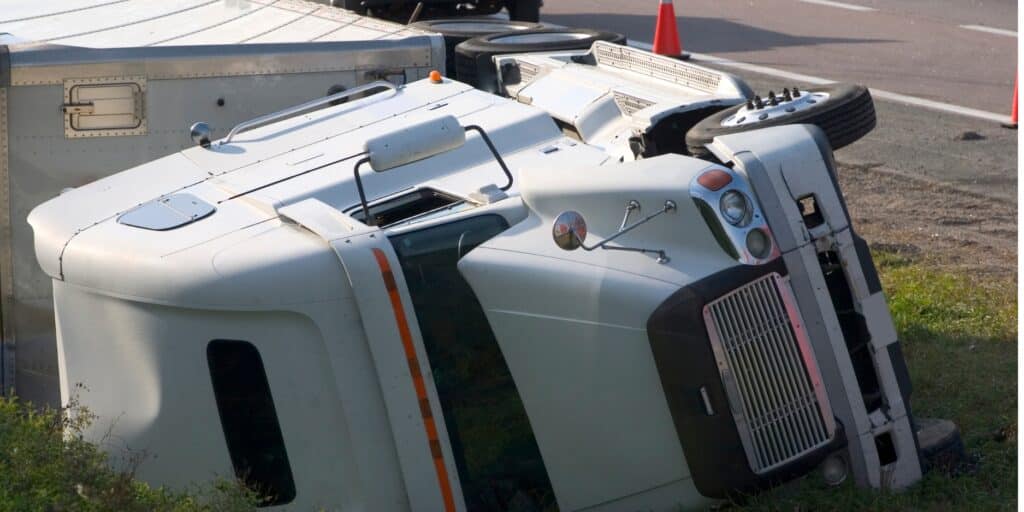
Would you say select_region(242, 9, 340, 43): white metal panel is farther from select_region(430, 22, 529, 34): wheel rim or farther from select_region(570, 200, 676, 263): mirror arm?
select_region(570, 200, 676, 263): mirror arm

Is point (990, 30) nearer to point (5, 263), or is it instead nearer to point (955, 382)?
point (955, 382)

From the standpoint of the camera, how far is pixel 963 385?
245 inches

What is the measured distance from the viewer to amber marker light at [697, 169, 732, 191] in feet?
14.1

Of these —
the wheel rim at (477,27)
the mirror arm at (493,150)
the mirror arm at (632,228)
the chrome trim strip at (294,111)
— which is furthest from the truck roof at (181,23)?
the mirror arm at (632,228)

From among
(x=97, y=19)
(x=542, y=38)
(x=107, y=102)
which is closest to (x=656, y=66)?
(x=542, y=38)

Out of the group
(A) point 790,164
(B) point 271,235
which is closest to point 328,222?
(B) point 271,235

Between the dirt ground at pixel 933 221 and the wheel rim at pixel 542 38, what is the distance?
2.53 m

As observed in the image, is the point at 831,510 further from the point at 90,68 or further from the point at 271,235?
the point at 90,68

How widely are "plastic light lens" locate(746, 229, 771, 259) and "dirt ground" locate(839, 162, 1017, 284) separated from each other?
3881 mm

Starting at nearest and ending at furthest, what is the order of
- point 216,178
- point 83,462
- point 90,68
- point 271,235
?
1. point 83,462
2. point 271,235
3. point 216,178
4. point 90,68

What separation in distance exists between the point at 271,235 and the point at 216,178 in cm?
78

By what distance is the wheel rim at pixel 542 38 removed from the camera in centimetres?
699

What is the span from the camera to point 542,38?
7.16 meters

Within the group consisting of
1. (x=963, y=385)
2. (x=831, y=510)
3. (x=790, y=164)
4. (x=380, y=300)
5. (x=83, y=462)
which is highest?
(x=790, y=164)
